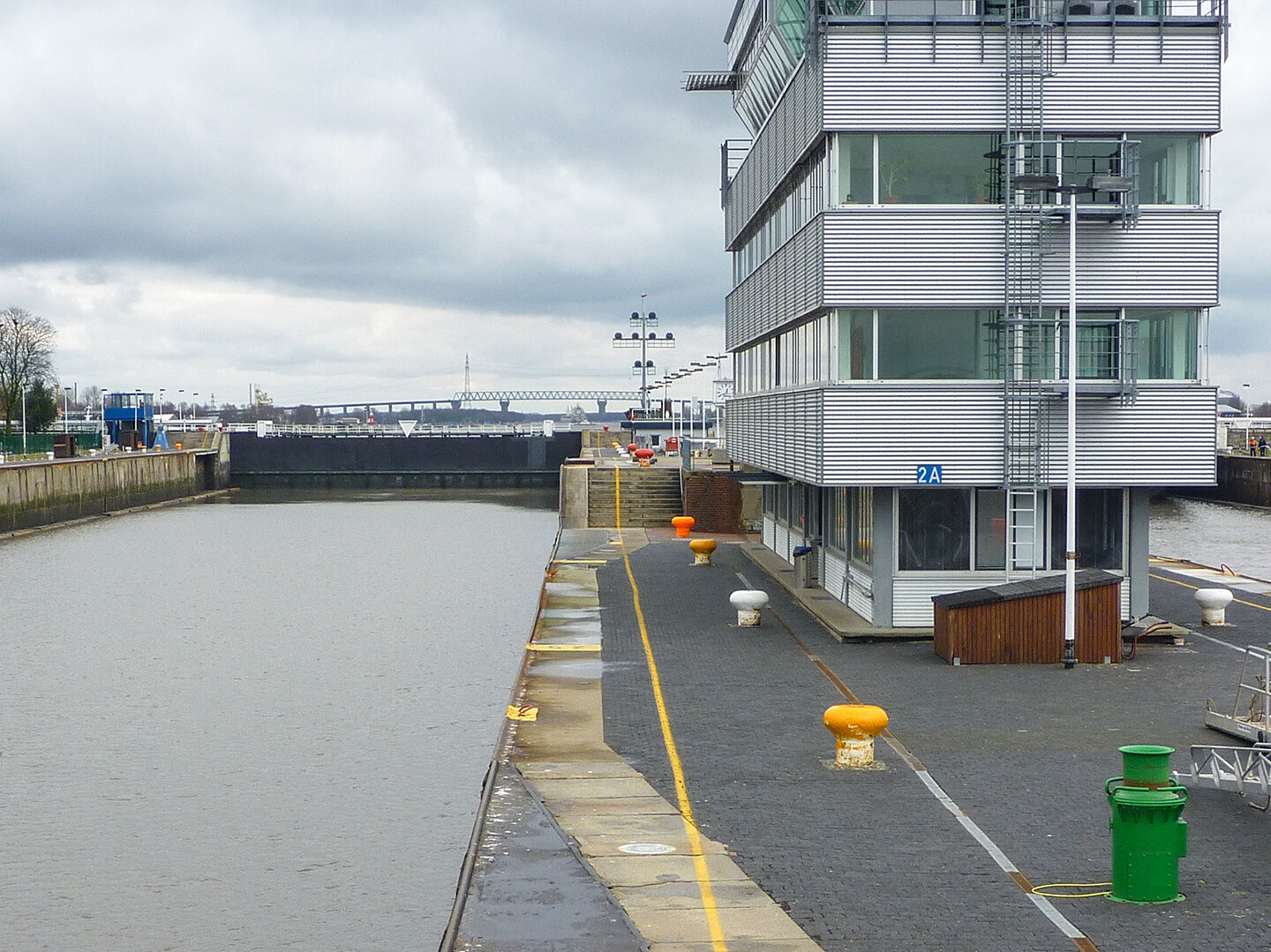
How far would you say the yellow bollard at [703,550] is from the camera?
46.2 meters

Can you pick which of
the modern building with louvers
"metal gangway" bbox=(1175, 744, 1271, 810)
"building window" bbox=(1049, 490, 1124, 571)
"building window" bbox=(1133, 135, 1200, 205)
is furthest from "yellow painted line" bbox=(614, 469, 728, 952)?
"building window" bbox=(1133, 135, 1200, 205)

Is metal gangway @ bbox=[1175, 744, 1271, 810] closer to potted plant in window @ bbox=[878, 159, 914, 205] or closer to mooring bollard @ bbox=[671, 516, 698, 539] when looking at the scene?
potted plant in window @ bbox=[878, 159, 914, 205]

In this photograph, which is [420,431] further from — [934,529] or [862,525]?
[934,529]

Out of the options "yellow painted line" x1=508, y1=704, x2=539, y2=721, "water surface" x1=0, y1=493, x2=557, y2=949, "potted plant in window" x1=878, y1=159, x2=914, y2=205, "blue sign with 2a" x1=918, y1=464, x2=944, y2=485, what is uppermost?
"potted plant in window" x1=878, y1=159, x2=914, y2=205

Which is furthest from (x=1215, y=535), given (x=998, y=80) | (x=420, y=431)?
(x=420, y=431)

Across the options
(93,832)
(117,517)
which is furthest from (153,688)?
(117,517)

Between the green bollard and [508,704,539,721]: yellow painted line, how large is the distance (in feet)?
34.6

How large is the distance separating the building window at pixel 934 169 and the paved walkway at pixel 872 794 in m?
9.21

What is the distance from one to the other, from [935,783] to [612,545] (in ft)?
121

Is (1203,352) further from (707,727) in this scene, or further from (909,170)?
(707,727)

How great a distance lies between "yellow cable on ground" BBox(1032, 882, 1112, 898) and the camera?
1383 cm

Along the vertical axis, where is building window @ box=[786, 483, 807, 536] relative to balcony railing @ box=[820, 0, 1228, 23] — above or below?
below

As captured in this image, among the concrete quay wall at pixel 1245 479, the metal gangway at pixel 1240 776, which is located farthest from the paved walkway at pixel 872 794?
the concrete quay wall at pixel 1245 479

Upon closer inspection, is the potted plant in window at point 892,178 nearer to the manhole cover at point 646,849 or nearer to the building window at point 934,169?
the building window at point 934,169
